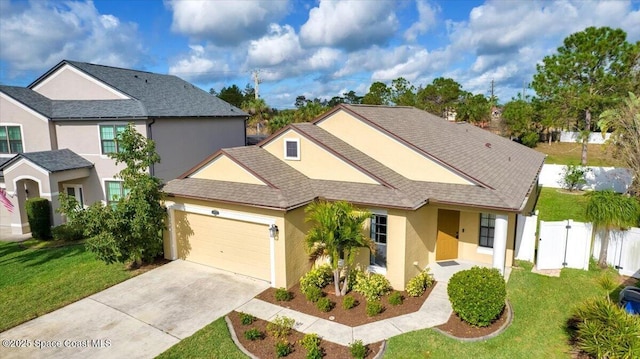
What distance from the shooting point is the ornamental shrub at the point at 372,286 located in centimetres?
1184

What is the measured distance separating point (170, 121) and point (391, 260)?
48.2 ft

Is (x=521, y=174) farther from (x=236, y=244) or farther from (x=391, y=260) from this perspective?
(x=236, y=244)

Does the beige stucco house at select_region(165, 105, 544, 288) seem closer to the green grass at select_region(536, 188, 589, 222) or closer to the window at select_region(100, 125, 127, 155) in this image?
the green grass at select_region(536, 188, 589, 222)

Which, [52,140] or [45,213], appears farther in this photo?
[52,140]

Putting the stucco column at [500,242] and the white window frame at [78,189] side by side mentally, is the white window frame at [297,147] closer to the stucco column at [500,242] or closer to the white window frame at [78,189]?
the stucco column at [500,242]

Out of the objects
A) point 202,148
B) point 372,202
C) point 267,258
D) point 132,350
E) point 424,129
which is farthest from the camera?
point 202,148

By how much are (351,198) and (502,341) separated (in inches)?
231

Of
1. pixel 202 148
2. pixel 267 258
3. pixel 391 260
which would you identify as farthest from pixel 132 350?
pixel 202 148

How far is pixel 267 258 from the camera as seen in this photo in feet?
44.1

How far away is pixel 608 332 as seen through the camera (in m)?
8.12

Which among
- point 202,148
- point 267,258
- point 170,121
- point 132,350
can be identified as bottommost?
point 132,350

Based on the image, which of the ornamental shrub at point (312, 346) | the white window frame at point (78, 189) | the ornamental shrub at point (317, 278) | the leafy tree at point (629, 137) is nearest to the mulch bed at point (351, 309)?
the ornamental shrub at point (317, 278)

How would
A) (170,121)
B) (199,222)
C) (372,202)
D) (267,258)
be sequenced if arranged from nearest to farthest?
1. (372,202)
2. (267,258)
3. (199,222)
4. (170,121)

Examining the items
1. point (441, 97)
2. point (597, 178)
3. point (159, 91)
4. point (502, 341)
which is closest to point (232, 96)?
point (441, 97)
